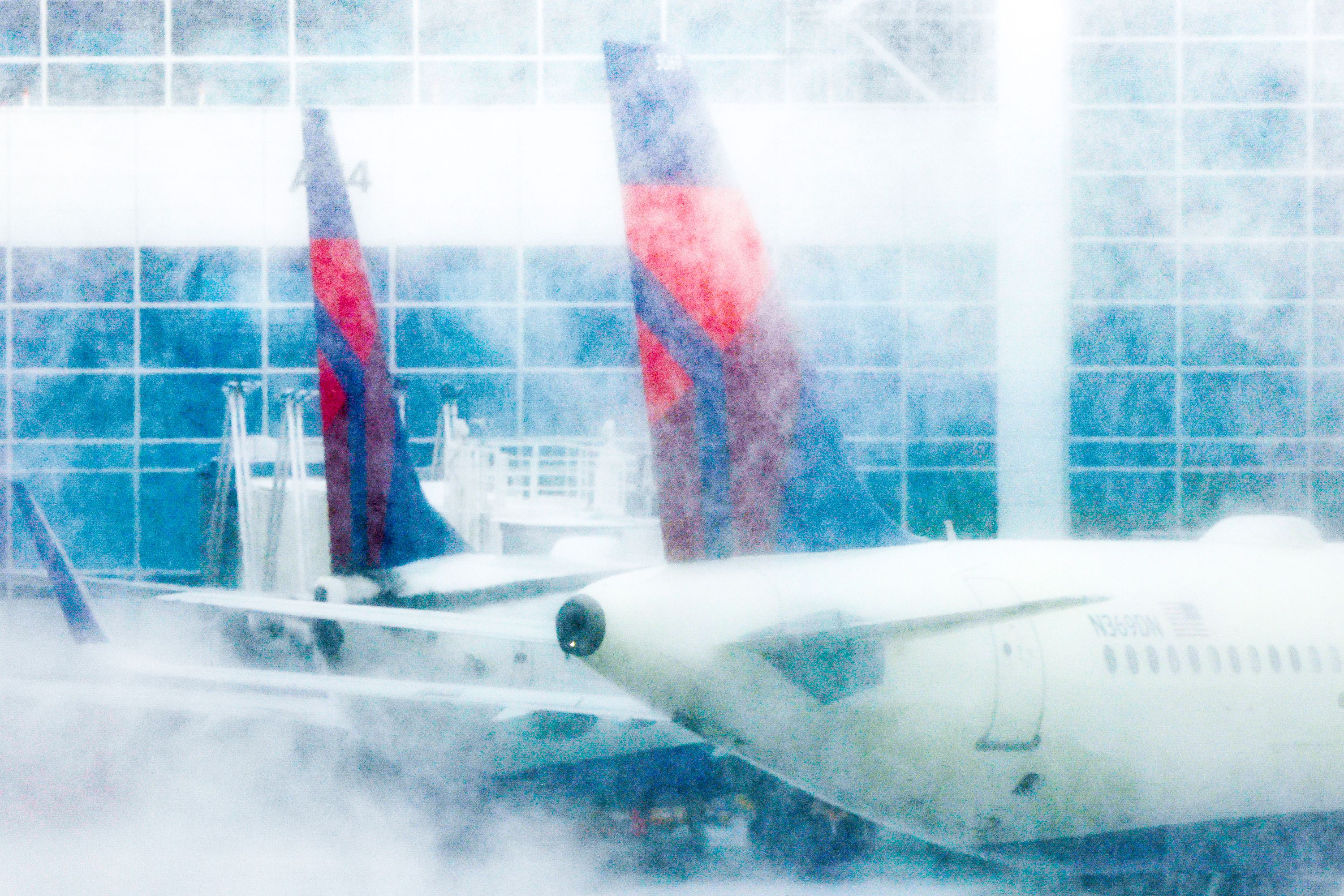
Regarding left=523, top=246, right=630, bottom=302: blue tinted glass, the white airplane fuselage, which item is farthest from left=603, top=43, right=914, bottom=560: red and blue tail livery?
left=523, top=246, right=630, bottom=302: blue tinted glass

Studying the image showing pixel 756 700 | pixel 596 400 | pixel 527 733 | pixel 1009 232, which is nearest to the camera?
pixel 756 700

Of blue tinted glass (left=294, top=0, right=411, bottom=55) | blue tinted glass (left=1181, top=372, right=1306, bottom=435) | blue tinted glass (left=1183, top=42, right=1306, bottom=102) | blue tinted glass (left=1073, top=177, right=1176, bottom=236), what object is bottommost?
blue tinted glass (left=1181, top=372, right=1306, bottom=435)

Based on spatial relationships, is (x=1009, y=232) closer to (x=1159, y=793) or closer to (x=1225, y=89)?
(x=1225, y=89)

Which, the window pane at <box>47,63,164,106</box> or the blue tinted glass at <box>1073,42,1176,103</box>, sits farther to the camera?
the window pane at <box>47,63,164,106</box>

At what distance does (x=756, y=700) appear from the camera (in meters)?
3.76

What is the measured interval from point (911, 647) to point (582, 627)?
0.98 meters

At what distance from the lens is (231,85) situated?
9.67 meters

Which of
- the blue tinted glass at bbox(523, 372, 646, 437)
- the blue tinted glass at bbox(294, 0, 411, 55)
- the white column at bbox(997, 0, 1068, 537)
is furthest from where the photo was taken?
the blue tinted glass at bbox(523, 372, 646, 437)

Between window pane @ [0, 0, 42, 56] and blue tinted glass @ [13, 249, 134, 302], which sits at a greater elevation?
window pane @ [0, 0, 42, 56]

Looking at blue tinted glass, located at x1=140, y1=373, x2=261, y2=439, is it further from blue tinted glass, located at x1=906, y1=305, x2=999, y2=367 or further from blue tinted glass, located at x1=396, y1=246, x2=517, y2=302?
blue tinted glass, located at x1=906, y1=305, x2=999, y2=367

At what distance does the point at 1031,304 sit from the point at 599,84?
305cm

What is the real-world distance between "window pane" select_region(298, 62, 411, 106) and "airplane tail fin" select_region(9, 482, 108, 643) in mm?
4211

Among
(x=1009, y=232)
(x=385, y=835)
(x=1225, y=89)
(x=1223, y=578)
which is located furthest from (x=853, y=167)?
(x=385, y=835)

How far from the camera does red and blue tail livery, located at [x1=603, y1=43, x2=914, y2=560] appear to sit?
3629 mm
